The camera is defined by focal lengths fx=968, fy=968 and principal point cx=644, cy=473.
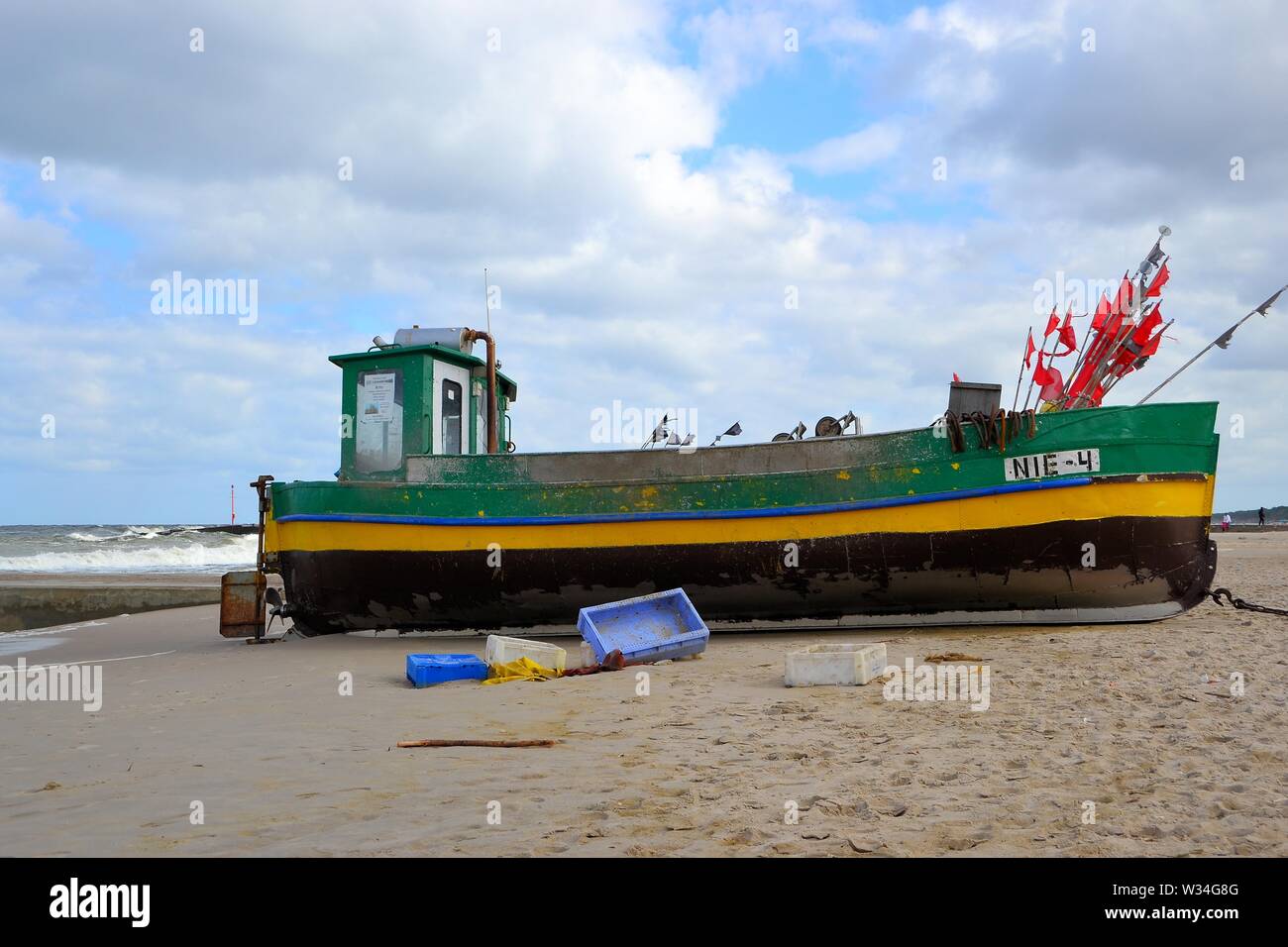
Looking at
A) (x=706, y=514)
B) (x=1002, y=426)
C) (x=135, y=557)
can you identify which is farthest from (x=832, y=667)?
(x=135, y=557)

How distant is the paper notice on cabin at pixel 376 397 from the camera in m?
10.9

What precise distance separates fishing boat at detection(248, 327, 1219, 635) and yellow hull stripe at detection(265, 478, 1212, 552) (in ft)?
0.07

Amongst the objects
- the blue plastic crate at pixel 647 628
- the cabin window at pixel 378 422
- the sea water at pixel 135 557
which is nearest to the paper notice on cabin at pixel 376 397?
the cabin window at pixel 378 422

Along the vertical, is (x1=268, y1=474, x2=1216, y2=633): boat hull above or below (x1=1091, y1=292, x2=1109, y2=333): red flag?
below

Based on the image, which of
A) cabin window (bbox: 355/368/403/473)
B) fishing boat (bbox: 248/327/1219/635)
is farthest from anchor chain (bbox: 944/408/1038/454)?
cabin window (bbox: 355/368/403/473)

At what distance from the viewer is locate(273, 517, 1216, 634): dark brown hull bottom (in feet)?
28.9

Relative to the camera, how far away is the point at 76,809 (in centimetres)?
370

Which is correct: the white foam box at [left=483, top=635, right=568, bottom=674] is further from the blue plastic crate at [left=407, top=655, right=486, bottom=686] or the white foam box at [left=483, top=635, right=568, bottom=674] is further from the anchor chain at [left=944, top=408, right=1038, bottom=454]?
the anchor chain at [left=944, top=408, right=1038, bottom=454]

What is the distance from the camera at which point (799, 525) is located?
936 cm

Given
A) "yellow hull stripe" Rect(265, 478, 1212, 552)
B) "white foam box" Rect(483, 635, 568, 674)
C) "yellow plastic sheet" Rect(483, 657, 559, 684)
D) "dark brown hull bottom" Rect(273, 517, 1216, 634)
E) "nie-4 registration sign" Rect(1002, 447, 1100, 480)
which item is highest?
"nie-4 registration sign" Rect(1002, 447, 1100, 480)
